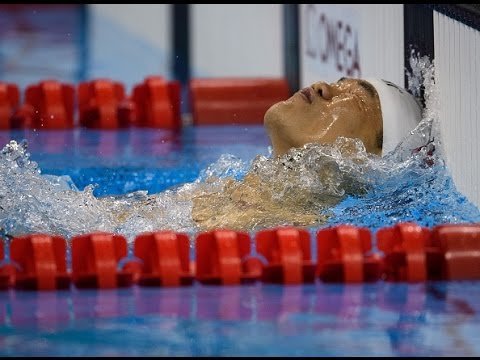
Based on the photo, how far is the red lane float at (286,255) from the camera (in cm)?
270

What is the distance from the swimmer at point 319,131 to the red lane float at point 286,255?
659 mm

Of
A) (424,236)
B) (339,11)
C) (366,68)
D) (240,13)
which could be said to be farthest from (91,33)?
(424,236)

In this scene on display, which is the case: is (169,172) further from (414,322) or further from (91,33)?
(91,33)

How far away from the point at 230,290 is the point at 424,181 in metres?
1.09

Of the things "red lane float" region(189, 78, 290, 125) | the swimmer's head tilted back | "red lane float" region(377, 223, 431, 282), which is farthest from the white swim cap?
"red lane float" region(189, 78, 290, 125)

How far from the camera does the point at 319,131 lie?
3584 mm

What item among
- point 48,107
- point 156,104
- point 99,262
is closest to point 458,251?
point 99,262

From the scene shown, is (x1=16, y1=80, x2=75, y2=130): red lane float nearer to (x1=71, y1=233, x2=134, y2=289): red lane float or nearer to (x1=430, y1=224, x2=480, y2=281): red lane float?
(x1=71, y1=233, x2=134, y2=289): red lane float

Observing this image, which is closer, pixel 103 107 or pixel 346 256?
pixel 346 256

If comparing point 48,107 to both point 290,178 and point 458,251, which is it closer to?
point 290,178

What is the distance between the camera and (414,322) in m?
2.33

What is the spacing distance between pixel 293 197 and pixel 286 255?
0.82m

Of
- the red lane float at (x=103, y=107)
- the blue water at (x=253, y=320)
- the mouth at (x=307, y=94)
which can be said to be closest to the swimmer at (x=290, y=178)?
the mouth at (x=307, y=94)

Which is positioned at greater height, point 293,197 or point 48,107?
point 48,107
